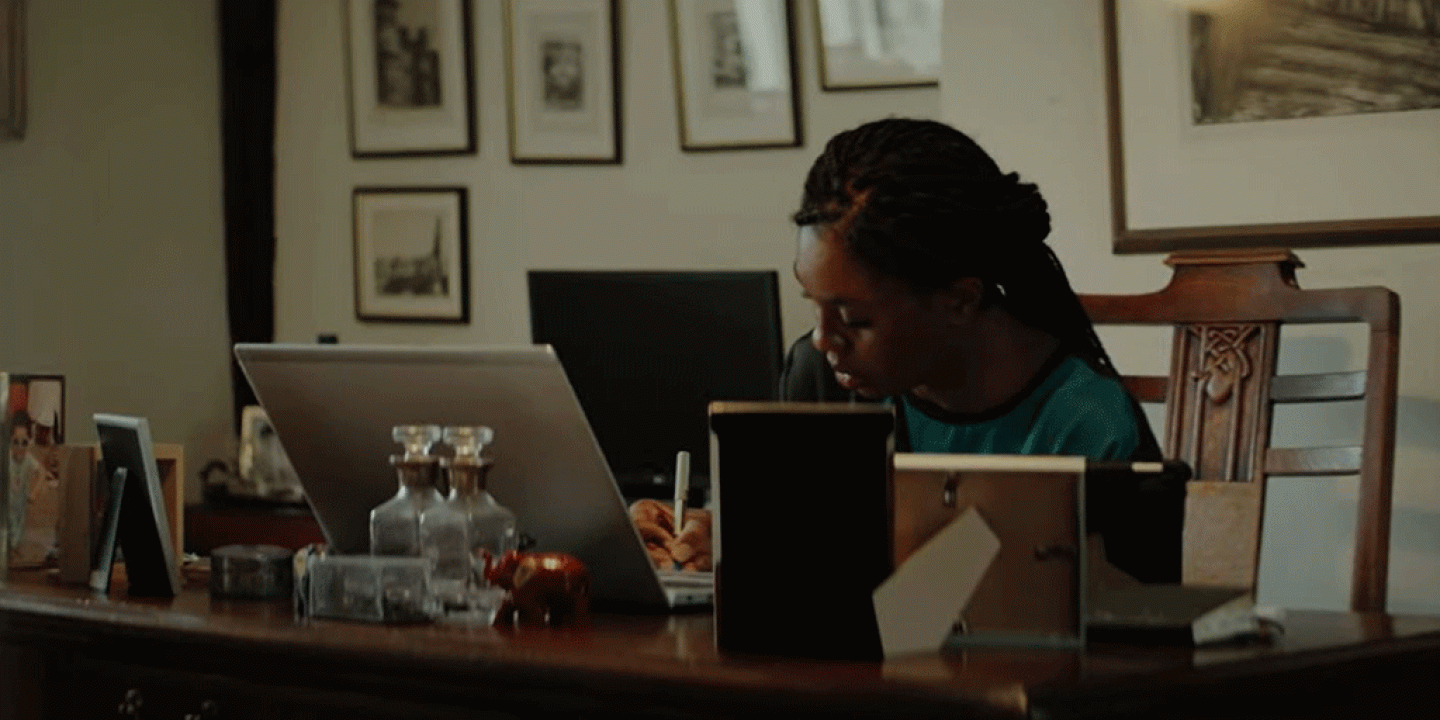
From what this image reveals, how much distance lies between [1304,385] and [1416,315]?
0.65 m

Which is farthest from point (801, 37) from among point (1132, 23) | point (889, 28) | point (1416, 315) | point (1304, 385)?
point (1304, 385)

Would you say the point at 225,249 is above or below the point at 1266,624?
above

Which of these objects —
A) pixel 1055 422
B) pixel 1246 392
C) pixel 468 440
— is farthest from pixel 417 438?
pixel 1246 392

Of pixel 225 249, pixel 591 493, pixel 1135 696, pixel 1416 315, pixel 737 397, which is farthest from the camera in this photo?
pixel 225 249

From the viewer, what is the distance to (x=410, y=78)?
612 cm

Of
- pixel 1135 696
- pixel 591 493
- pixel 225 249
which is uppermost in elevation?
pixel 225 249

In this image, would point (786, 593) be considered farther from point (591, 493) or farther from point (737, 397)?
point (737, 397)

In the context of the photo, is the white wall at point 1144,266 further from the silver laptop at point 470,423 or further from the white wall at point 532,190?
the silver laptop at point 470,423

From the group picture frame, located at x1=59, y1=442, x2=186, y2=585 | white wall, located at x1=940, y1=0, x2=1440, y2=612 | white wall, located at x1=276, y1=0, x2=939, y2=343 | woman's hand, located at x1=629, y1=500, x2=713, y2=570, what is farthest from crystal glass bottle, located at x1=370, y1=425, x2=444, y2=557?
white wall, located at x1=276, y1=0, x2=939, y2=343

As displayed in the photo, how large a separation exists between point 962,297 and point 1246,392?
510 millimetres

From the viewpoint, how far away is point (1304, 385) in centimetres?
304

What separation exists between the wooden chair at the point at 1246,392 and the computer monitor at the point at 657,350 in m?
2.01

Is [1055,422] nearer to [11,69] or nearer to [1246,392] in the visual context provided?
[1246,392]

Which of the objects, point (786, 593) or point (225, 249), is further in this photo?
point (225, 249)
